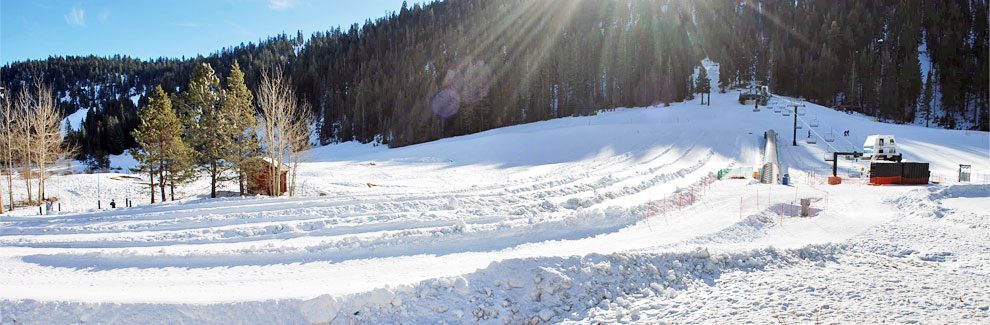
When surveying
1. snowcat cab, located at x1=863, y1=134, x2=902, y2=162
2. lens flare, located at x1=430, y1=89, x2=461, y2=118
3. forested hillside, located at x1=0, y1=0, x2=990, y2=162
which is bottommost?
snowcat cab, located at x1=863, y1=134, x2=902, y2=162

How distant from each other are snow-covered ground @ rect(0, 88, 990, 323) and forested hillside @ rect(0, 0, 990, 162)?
5225cm

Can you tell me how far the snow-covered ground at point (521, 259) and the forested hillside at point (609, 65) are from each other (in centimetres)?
5225

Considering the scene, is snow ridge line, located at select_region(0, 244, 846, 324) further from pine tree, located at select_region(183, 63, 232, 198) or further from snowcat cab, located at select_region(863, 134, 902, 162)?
snowcat cab, located at select_region(863, 134, 902, 162)

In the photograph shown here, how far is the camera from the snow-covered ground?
20.8ft

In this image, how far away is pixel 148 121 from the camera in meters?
24.3

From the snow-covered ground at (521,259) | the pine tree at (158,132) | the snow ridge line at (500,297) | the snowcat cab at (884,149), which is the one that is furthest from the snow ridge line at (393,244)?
the snowcat cab at (884,149)

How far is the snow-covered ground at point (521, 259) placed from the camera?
A: 6340 millimetres

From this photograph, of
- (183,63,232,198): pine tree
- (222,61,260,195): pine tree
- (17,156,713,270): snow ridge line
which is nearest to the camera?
(17,156,713,270): snow ridge line

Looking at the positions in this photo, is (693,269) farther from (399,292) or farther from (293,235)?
(293,235)

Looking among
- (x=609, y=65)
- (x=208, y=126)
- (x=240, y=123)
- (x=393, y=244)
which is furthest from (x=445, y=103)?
(x=393, y=244)

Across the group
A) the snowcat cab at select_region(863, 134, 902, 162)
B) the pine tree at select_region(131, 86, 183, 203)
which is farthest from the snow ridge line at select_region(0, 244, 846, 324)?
the snowcat cab at select_region(863, 134, 902, 162)

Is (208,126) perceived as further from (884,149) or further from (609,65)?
(609,65)

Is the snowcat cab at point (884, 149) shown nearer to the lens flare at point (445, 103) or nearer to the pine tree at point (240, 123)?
the pine tree at point (240, 123)

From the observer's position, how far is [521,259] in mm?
7641
